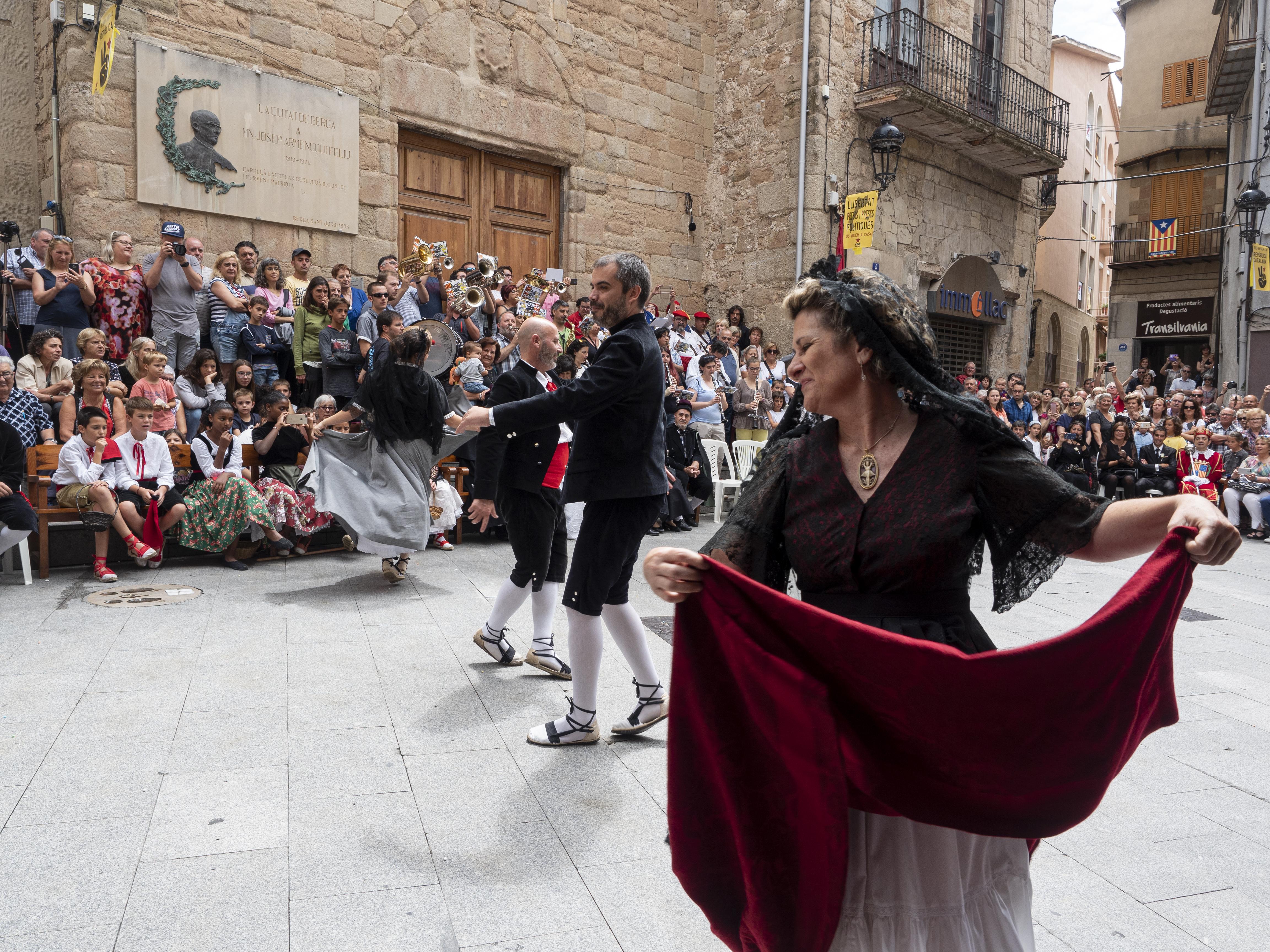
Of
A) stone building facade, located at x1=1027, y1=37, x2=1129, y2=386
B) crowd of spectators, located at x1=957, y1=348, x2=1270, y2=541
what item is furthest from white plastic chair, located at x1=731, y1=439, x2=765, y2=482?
stone building facade, located at x1=1027, y1=37, x2=1129, y2=386

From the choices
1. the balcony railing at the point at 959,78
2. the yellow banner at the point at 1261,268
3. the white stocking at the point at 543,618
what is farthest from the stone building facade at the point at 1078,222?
the white stocking at the point at 543,618

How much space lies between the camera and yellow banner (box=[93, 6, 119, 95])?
8617 mm

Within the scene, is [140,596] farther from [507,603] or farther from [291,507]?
[507,603]

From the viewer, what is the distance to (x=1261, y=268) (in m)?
17.0

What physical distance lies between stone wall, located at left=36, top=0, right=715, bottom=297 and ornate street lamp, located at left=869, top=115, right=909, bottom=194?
9.32 feet

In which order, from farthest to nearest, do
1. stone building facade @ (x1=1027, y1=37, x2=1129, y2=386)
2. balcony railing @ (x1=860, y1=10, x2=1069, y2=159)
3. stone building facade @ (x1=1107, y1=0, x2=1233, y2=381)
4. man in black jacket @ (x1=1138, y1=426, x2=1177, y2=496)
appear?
stone building facade @ (x1=1027, y1=37, x2=1129, y2=386)
stone building facade @ (x1=1107, y1=0, x2=1233, y2=381)
balcony railing @ (x1=860, y1=10, x2=1069, y2=159)
man in black jacket @ (x1=1138, y1=426, x2=1177, y2=496)

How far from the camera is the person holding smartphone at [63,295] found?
8188 mm

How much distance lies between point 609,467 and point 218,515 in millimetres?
4806

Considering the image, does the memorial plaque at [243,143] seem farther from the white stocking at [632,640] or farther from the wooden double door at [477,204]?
the white stocking at [632,640]

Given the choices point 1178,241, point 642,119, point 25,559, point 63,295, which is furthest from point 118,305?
point 1178,241

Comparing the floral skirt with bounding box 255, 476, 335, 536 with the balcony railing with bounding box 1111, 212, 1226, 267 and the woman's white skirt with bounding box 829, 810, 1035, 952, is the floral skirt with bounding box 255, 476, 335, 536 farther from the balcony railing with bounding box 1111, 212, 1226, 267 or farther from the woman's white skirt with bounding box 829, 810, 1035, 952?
the balcony railing with bounding box 1111, 212, 1226, 267

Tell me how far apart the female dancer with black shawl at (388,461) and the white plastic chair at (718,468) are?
4.62m

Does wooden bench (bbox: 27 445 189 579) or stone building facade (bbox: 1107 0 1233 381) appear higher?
stone building facade (bbox: 1107 0 1233 381)

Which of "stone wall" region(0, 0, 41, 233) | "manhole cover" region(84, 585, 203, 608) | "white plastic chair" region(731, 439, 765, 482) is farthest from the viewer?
"white plastic chair" region(731, 439, 765, 482)
